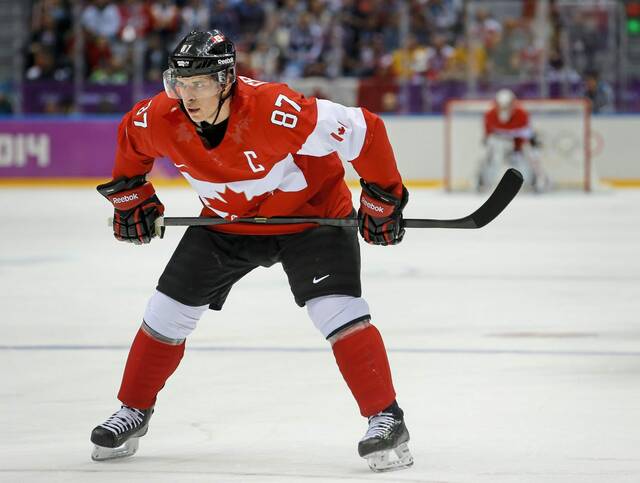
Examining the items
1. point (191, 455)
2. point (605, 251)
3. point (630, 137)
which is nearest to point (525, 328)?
point (191, 455)

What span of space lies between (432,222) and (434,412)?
691 mm

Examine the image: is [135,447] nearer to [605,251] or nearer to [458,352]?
[458,352]

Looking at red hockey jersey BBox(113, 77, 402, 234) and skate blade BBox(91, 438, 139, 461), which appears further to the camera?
skate blade BBox(91, 438, 139, 461)

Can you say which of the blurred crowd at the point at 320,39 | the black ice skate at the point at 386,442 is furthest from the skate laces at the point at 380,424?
the blurred crowd at the point at 320,39

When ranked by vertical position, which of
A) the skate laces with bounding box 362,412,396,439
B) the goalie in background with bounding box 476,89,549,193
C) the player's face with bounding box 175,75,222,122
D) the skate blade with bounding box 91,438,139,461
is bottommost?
the goalie in background with bounding box 476,89,549,193

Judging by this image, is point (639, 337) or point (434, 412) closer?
point (434, 412)

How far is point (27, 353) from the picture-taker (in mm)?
4965

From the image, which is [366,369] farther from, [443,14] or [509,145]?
[443,14]

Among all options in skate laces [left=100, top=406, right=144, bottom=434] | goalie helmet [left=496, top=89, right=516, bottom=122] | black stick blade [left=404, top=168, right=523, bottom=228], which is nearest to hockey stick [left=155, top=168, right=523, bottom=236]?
black stick blade [left=404, top=168, right=523, bottom=228]

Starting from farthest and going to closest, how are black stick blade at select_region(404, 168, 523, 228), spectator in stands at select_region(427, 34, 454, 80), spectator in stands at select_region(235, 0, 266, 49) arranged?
spectator in stands at select_region(235, 0, 266, 49)
spectator in stands at select_region(427, 34, 454, 80)
black stick blade at select_region(404, 168, 523, 228)

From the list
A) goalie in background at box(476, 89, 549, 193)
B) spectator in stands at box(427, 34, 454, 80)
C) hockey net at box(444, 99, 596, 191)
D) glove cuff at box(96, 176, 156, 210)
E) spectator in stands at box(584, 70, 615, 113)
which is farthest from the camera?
spectator in stands at box(427, 34, 454, 80)

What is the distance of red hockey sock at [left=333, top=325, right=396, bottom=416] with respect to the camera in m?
3.30

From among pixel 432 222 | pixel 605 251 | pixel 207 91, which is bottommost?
pixel 605 251

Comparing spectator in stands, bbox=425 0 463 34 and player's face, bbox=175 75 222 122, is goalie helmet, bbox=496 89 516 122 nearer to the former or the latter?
spectator in stands, bbox=425 0 463 34
